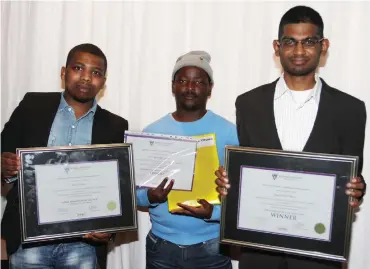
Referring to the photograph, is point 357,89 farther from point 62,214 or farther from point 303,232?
point 62,214

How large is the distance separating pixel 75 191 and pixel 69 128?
0.32 meters

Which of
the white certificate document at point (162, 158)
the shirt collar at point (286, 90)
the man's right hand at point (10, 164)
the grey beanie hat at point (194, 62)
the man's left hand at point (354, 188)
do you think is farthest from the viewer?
the grey beanie hat at point (194, 62)

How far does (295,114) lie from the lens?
2008 mm

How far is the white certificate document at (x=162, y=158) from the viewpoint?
2.12 metres

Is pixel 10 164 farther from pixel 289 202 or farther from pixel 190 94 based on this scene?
pixel 289 202

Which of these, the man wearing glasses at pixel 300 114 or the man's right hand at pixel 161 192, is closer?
the man wearing glasses at pixel 300 114

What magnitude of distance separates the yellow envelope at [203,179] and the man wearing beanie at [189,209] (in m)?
0.05

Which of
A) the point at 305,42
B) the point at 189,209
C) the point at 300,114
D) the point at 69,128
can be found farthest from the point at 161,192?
the point at 305,42

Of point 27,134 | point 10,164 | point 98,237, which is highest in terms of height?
point 27,134

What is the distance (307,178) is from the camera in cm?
184

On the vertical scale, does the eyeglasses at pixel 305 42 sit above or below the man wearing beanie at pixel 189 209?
above

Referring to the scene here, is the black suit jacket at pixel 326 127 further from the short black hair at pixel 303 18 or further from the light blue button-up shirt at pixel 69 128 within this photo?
the light blue button-up shirt at pixel 69 128

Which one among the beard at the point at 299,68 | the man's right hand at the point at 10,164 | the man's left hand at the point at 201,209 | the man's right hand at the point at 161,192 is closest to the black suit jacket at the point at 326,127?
the beard at the point at 299,68

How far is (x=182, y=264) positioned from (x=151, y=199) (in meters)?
0.36
